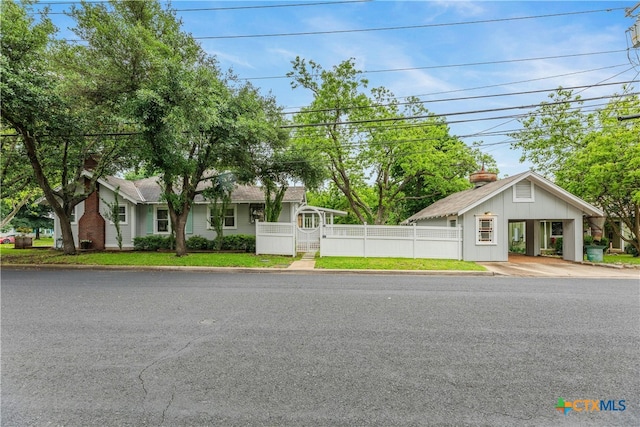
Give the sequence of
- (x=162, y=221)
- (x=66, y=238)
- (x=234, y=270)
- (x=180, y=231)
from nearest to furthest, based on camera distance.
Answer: (x=234, y=270) → (x=180, y=231) → (x=66, y=238) → (x=162, y=221)

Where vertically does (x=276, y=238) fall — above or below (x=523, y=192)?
below

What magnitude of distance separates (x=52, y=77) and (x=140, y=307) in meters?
10.7

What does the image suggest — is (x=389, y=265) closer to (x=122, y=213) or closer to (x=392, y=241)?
(x=392, y=241)

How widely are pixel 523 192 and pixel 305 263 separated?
11.0 m

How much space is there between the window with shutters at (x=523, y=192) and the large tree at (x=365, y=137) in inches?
216

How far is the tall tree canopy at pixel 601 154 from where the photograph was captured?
50.7 feet

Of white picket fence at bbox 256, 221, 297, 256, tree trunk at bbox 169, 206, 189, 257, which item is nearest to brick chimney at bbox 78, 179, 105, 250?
tree trunk at bbox 169, 206, 189, 257

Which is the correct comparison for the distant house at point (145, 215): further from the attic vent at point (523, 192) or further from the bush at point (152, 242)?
the attic vent at point (523, 192)

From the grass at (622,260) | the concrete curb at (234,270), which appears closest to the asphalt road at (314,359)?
the concrete curb at (234,270)

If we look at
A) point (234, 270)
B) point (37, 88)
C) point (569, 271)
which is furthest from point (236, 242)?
point (569, 271)

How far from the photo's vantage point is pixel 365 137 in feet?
72.8

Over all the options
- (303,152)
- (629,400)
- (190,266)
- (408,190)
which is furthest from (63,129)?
(408,190)

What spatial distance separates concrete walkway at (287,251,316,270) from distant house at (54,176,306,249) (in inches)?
213

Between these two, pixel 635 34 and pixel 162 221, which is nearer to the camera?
pixel 635 34
